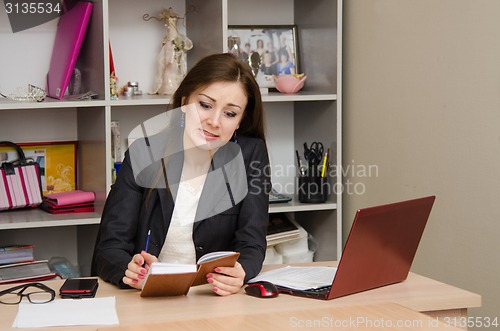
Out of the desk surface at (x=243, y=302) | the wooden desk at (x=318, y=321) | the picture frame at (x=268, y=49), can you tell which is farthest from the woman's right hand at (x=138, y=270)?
the picture frame at (x=268, y=49)

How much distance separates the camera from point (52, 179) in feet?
10.4

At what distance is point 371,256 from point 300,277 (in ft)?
0.70

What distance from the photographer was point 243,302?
5.60 feet

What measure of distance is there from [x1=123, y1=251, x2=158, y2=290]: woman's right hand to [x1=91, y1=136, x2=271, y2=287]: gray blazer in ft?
0.53

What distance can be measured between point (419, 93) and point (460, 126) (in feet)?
0.94

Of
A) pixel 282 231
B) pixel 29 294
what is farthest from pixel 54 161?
pixel 29 294

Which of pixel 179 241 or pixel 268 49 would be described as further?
pixel 268 49

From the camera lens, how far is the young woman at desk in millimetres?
2100

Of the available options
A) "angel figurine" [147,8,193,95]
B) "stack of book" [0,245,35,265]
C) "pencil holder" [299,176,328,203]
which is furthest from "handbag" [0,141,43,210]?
"pencil holder" [299,176,328,203]

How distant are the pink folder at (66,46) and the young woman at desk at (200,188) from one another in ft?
2.69

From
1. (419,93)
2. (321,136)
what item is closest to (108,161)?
(321,136)

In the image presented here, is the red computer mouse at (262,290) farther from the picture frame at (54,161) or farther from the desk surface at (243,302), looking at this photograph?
the picture frame at (54,161)

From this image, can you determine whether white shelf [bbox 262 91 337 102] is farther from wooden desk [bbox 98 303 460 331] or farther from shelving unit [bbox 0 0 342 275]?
wooden desk [bbox 98 303 460 331]

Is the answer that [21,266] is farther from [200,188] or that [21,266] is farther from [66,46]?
[200,188]
